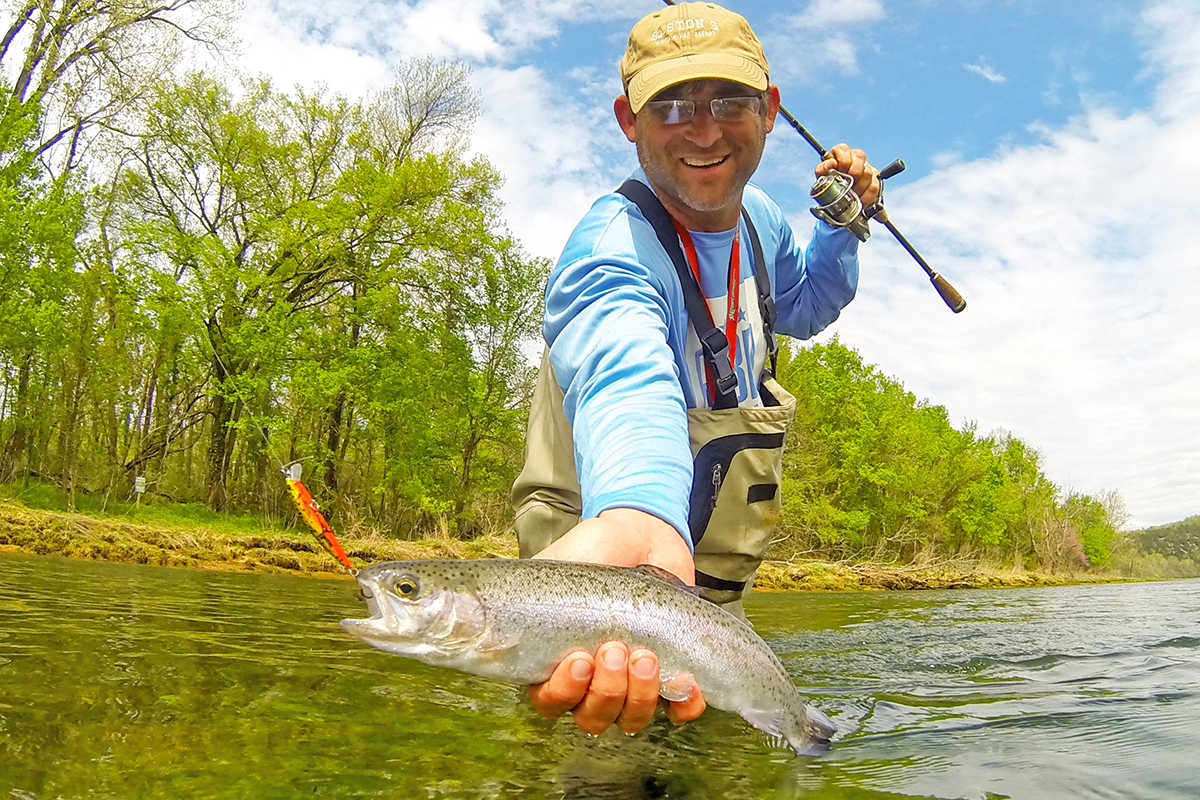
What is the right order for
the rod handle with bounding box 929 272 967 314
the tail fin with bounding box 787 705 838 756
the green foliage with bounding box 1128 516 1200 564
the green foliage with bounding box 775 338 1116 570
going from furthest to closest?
1. the green foliage with bounding box 1128 516 1200 564
2. the green foliage with bounding box 775 338 1116 570
3. the rod handle with bounding box 929 272 967 314
4. the tail fin with bounding box 787 705 838 756

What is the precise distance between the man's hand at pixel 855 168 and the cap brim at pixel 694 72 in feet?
5.11

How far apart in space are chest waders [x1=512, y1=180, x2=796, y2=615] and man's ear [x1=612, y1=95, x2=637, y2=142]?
0.96 ft

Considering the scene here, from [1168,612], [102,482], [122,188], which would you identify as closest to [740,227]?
[1168,612]

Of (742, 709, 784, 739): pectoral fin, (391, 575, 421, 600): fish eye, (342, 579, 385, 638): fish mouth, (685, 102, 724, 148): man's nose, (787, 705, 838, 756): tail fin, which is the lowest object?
(787, 705, 838, 756): tail fin

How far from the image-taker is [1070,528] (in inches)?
2243

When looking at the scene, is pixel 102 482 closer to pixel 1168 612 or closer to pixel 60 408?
pixel 60 408

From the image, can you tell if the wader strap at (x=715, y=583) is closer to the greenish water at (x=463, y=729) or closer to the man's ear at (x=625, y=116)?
the greenish water at (x=463, y=729)

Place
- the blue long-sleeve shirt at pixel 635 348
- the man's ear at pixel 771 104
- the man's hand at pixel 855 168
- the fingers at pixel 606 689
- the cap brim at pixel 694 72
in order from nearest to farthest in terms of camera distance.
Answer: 1. the fingers at pixel 606 689
2. the blue long-sleeve shirt at pixel 635 348
3. the cap brim at pixel 694 72
4. the man's ear at pixel 771 104
5. the man's hand at pixel 855 168

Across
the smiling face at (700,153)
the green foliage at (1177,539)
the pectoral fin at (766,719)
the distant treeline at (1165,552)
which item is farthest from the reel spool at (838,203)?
the green foliage at (1177,539)

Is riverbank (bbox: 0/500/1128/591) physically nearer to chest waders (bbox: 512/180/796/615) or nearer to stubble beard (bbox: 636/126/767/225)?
chest waders (bbox: 512/180/796/615)

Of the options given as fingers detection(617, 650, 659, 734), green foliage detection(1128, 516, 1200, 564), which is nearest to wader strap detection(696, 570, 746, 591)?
fingers detection(617, 650, 659, 734)

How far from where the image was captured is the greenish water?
2.54m

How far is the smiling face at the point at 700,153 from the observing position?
3.35 m

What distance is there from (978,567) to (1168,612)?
31.5 m
